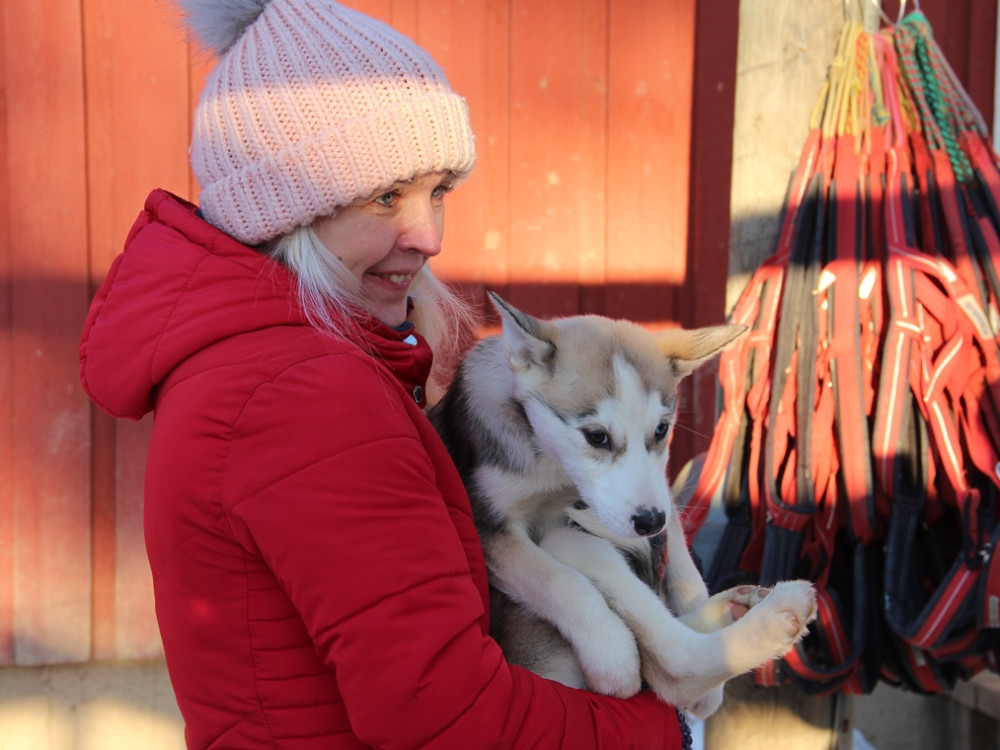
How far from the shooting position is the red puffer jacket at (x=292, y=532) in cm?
122

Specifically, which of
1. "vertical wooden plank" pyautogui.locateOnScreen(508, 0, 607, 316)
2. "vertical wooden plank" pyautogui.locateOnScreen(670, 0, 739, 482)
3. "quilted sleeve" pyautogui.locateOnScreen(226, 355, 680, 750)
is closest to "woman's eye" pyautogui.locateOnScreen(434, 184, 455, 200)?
"quilted sleeve" pyautogui.locateOnScreen(226, 355, 680, 750)

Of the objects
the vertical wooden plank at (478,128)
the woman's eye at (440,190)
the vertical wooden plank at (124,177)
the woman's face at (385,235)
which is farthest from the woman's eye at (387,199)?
the vertical wooden plank at (124,177)

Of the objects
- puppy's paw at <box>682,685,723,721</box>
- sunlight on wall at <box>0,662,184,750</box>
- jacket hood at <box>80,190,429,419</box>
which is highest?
jacket hood at <box>80,190,429,419</box>

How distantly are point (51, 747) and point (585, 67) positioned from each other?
3.49 m

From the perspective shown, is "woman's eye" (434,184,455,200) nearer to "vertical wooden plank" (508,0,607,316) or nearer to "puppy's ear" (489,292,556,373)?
"puppy's ear" (489,292,556,373)

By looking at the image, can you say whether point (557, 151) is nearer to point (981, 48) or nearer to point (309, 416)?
point (981, 48)

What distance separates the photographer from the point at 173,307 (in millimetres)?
1368

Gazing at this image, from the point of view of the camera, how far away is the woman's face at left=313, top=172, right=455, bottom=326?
60.2 inches

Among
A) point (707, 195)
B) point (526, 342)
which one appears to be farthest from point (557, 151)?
point (526, 342)

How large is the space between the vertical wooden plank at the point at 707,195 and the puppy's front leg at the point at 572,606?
234 cm

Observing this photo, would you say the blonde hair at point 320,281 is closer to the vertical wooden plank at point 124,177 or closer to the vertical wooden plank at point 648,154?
the vertical wooden plank at point 124,177

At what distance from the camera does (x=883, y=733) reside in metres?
4.30

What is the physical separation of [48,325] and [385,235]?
2602mm

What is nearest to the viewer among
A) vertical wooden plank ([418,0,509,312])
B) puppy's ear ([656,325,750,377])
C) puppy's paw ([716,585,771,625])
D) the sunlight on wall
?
puppy's paw ([716,585,771,625])
